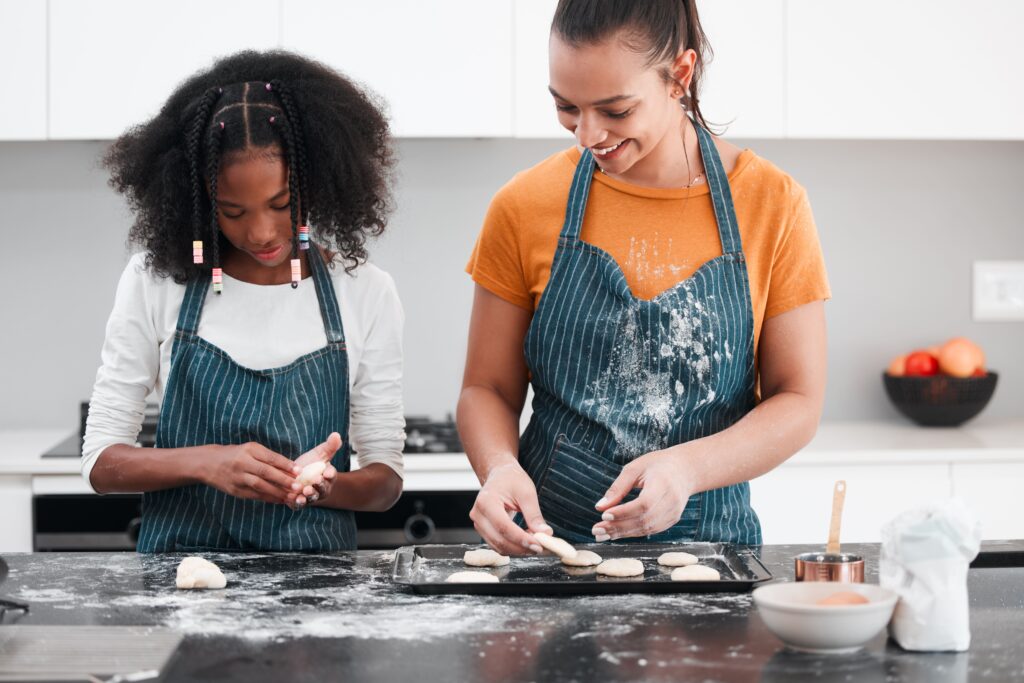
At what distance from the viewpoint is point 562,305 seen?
157cm

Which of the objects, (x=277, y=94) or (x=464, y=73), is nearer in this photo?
(x=277, y=94)

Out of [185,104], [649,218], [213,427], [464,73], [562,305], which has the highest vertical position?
[464,73]

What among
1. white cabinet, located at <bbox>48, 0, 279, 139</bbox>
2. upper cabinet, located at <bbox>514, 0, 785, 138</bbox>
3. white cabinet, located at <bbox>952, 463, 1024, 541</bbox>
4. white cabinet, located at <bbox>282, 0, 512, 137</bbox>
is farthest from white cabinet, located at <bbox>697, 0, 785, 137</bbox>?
white cabinet, located at <bbox>48, 0, 279, 139</bbox>

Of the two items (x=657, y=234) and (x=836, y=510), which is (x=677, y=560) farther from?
(x=657, y=234)

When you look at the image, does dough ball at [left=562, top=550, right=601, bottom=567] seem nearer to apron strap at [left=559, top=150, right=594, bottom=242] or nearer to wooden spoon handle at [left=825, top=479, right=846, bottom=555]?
wooden spoon handle at [left=825, top=479, right=846, bottom=555]

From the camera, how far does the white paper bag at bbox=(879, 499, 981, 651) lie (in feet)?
3.54

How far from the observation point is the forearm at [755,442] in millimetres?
1431

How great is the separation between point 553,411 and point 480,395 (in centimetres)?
10

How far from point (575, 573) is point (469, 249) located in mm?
1818

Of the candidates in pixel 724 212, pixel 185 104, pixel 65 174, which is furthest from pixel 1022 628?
pixel 65 174

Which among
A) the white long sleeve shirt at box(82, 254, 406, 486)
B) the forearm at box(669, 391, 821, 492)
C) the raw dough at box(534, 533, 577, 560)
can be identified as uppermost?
the white long sleeve shirt at box(82, 254, 406, 486)

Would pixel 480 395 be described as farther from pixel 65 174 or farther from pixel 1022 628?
pixel 65 174

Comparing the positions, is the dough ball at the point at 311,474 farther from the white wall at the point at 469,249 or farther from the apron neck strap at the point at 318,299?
the white wall at the point at 469,249

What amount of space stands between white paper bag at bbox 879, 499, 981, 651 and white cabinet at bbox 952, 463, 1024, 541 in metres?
1.59
